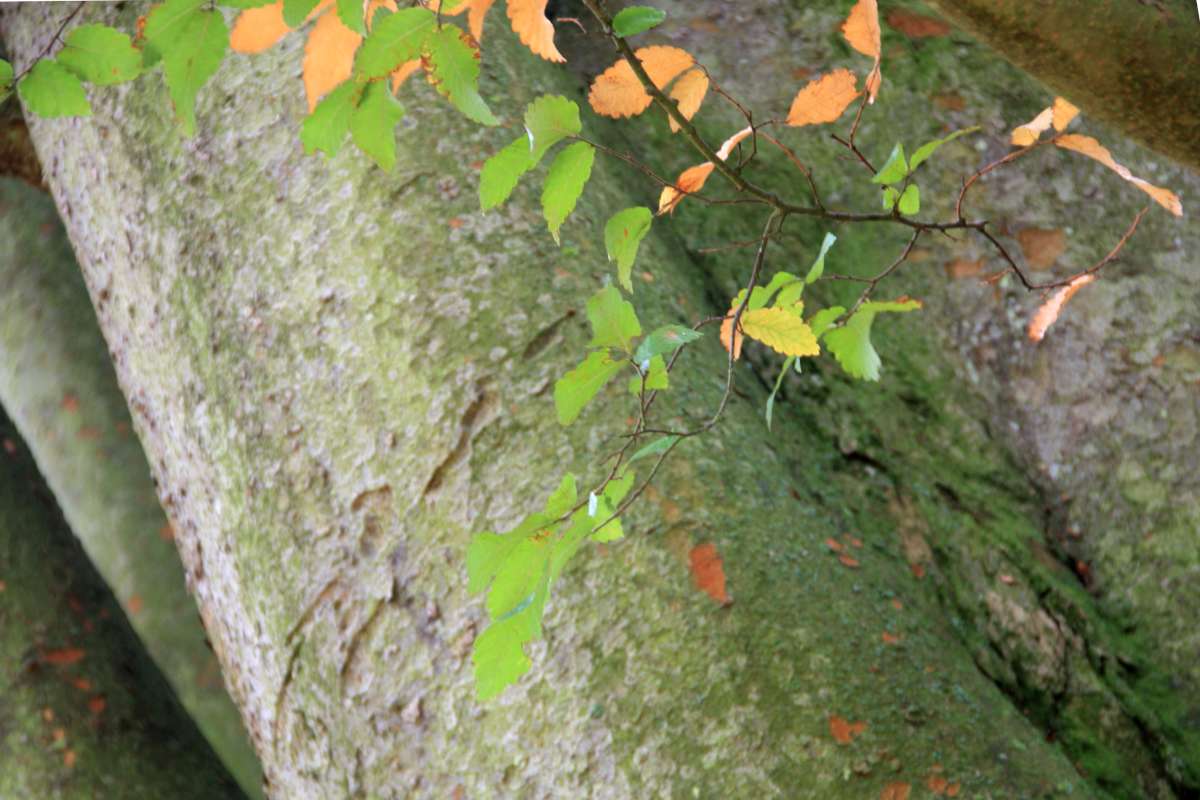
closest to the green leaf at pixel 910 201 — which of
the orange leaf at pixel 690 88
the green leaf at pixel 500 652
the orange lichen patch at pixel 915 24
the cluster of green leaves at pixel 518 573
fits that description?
the orange leaf at pixel 690 88

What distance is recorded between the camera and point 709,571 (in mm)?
1249

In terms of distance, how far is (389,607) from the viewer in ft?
4.35

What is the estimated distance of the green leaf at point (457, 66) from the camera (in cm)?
73

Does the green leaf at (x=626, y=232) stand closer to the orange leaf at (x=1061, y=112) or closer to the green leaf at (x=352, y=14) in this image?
the green leaf at (x=352, y=14)

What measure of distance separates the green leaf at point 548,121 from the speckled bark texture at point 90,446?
1825mm

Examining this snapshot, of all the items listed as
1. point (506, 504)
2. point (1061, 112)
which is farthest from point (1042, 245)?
point (506, 504)

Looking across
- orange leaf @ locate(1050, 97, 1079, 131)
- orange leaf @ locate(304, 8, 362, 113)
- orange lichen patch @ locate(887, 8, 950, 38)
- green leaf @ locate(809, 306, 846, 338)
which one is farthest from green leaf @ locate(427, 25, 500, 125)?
orange lichen patch @ locate(887, 8, 950, 38)

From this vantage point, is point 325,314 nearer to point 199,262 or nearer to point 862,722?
point 199,262

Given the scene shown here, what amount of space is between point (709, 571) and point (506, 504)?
250 millimetres

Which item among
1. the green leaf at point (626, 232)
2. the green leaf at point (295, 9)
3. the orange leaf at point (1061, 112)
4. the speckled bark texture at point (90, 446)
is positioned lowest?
the speckled bark texture at point (90, 446)

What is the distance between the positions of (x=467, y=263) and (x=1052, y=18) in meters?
0.80

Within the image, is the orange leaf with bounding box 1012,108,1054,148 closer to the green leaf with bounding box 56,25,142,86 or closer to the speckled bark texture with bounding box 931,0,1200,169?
the speckled bark texture with bounding box 931,0,1200,169

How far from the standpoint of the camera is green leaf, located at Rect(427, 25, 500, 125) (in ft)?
2.41

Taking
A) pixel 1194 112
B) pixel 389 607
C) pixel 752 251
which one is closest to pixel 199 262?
pixel 389 607
